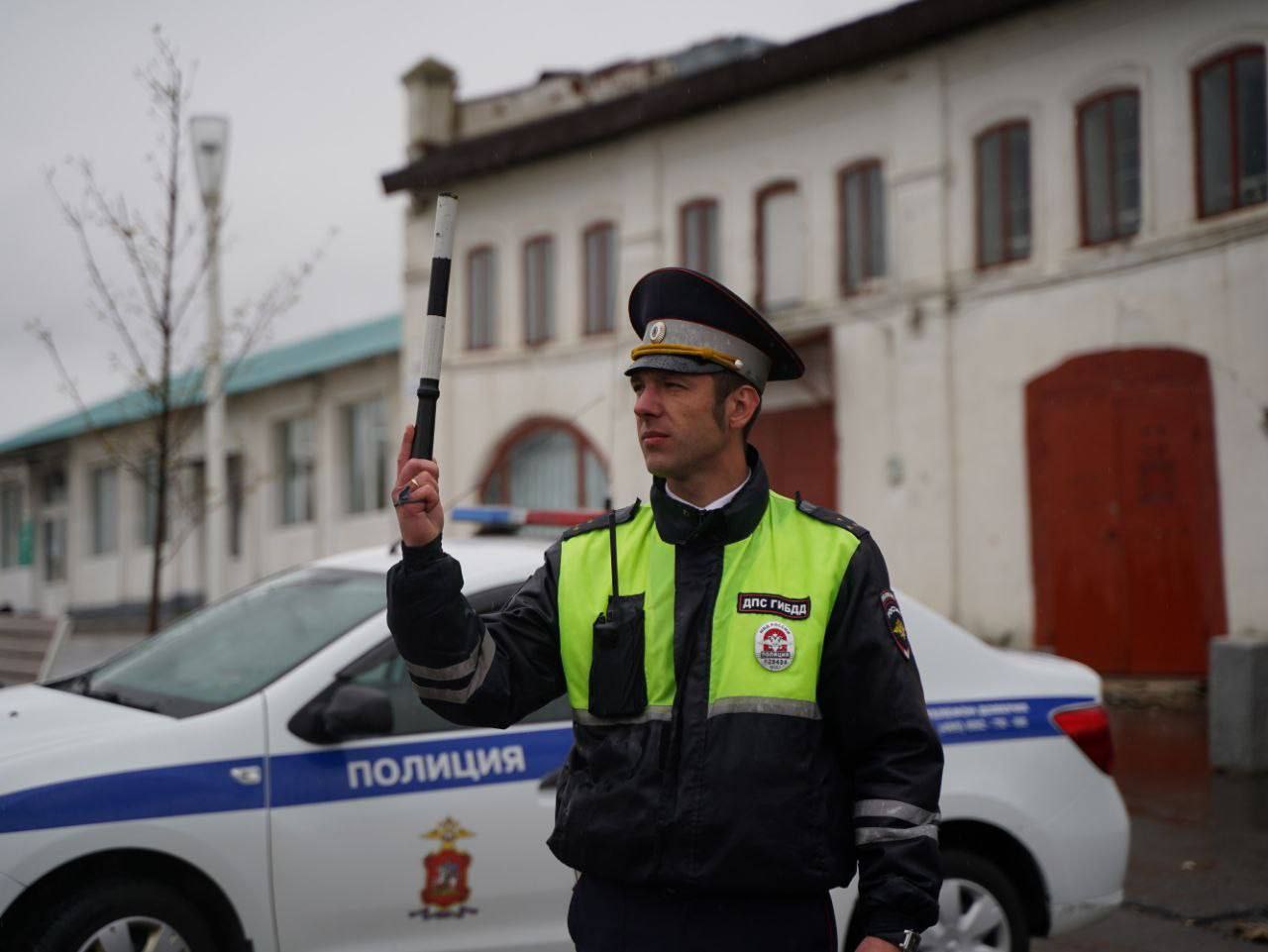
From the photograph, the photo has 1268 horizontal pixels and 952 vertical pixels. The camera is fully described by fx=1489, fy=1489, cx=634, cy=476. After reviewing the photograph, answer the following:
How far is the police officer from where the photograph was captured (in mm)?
2578

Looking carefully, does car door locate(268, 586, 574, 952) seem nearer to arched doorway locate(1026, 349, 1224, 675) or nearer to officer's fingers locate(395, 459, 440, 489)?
officer's fingers locate(395, 459, 440, 489)

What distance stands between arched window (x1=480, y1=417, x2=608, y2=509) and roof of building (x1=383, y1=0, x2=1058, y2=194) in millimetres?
4041

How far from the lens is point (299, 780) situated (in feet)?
14.7

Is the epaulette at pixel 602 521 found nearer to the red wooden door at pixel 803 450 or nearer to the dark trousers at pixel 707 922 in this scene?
the dark trousers at pixel 707 922

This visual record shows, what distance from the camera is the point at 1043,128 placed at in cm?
1600

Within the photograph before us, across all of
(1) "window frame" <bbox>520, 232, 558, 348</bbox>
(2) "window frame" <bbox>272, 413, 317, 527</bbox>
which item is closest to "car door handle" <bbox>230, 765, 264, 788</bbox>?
(1) "window frame" <bbox>520, 232, 558, 348</bbox>

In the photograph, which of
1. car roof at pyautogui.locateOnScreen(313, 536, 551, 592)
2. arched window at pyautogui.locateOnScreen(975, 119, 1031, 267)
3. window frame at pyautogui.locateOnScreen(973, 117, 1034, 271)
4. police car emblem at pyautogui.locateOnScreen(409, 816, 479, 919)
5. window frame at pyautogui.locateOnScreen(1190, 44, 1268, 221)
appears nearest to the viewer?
police car emblem at pyautogui.locateOnScreen(409, 816, 479, 919)

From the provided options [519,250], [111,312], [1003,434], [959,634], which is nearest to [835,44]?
[1003,434]

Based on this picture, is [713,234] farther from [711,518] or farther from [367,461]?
[711,518]

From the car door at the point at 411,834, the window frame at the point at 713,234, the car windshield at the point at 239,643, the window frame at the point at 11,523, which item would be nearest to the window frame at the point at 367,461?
the window frame at the point at 713,234

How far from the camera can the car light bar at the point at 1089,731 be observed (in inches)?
208

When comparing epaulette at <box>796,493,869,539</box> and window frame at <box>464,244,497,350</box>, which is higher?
window frame at <box>464,244,497,350</box>

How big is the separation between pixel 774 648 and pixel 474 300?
2089 cm

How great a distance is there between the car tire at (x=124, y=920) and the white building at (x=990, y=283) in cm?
1199
